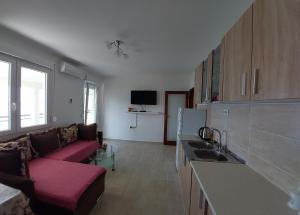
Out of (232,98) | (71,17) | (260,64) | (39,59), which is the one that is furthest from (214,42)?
(39,59)

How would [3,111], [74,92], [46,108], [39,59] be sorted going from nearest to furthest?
[3,111] → [39,59] → [46,108] → [74,92]

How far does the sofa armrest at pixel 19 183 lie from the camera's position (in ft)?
4.83

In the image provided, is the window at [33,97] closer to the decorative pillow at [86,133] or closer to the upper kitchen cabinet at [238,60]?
the decorative pillow at [86,133]

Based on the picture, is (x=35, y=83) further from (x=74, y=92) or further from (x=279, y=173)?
(x=279, y=173)

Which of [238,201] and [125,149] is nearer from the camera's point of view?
[238,201]

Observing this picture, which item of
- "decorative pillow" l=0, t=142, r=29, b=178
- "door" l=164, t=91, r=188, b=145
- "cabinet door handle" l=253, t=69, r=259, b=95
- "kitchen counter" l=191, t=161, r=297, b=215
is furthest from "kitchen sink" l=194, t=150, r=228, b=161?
"door" l=164, t=91, r=188, b=145

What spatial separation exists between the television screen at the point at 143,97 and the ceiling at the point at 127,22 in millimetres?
2488

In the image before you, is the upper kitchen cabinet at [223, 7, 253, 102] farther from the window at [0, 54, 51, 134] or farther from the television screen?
the television screen

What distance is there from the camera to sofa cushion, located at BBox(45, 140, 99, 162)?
275cm

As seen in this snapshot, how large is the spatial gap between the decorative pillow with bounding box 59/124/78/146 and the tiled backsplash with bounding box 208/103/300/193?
3128 millimetres

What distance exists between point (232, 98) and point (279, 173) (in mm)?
633

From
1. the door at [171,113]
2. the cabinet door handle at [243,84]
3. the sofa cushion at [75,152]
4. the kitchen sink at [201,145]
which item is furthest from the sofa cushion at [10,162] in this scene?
the door at [171,113]

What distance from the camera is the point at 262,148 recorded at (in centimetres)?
134

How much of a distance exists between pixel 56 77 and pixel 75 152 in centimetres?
175
